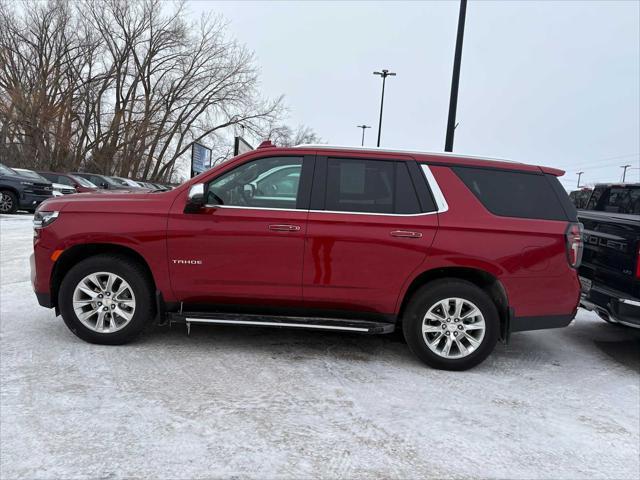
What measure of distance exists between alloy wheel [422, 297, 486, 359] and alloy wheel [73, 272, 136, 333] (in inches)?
99.9

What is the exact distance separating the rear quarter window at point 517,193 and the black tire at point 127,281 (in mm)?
2873

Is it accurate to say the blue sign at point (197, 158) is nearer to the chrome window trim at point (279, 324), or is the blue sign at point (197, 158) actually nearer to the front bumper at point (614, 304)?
the chrome window trim at point (279, 324)

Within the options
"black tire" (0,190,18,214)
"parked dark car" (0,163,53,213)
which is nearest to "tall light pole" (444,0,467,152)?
"parked dark car" (0,163,53,213)

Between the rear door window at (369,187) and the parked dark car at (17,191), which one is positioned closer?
the rear door window at (369,187)

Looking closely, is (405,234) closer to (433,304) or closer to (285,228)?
(433,304)

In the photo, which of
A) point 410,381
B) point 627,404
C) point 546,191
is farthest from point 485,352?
point 546,191

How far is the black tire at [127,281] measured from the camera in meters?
4.06

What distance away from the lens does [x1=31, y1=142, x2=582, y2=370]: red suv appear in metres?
3.98

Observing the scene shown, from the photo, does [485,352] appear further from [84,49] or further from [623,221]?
[84,49]

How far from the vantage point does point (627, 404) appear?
3.69m

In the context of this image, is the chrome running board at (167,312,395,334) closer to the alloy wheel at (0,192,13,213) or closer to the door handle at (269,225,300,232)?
the door handle at (269,225,300,232)

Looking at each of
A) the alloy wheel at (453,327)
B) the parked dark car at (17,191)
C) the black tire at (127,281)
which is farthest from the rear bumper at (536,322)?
the parked dark car at (17,191)

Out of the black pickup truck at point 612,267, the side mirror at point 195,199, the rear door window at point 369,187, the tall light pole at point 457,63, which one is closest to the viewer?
the side mirror at point 195,199

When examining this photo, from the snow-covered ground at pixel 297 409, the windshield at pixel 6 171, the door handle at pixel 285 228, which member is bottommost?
the snow-covered ground at pixel 297 409
